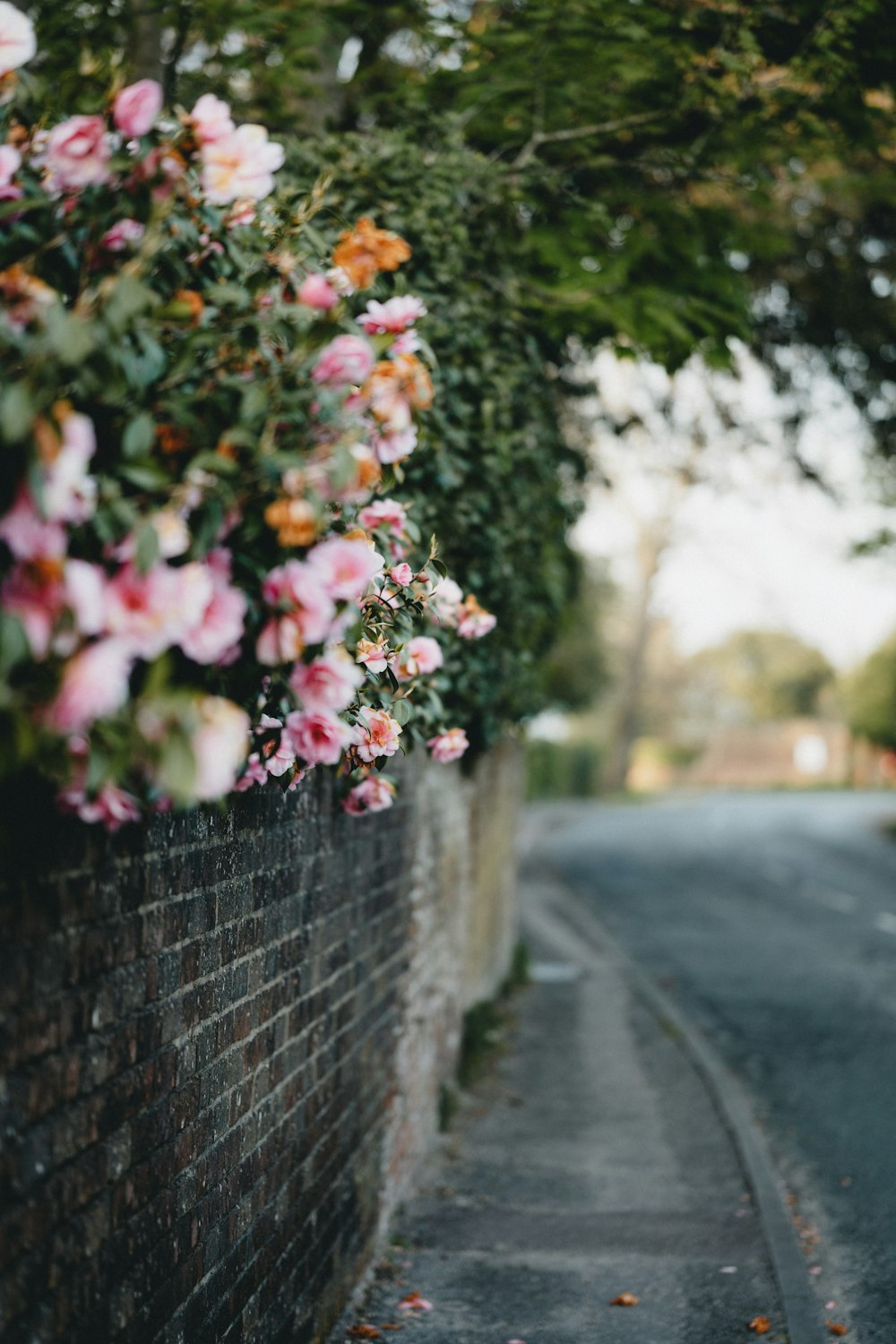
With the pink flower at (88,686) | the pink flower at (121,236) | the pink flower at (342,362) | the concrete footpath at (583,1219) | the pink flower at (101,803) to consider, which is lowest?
the concrete footpath at (583,1219)

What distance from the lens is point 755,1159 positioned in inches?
299

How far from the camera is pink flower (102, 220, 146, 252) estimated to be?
2.36m

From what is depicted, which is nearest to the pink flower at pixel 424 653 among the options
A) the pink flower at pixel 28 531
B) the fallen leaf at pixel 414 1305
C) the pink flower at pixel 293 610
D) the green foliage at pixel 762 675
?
the pink flower at pixel 293 610

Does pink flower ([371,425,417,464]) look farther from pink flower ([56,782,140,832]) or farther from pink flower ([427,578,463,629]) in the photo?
pink flower ([427,578,463,629])

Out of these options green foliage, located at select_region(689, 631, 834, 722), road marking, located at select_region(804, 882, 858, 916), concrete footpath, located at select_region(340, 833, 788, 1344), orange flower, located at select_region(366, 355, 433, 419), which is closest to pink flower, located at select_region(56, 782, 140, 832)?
orange flower, located at select_region(366, 355, 433, 419)

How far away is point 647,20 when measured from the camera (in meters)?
6.61

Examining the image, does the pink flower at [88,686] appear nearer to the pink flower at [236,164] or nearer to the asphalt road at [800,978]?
the pink flower at [236,164]

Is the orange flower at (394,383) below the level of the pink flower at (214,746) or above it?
above

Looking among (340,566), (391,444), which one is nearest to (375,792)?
(391,444)

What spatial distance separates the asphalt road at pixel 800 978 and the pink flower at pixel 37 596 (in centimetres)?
466

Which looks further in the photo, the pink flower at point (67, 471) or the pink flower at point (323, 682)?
the pink flower at point (323, 682)

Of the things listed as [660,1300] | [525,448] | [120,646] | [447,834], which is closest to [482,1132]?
[447,834]

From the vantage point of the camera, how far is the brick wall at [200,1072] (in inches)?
97.1

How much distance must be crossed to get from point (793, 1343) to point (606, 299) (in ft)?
16.6
